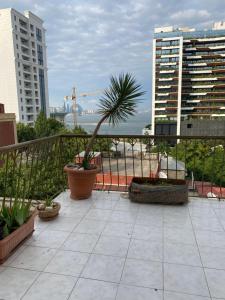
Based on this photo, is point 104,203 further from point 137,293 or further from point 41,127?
point 41,127

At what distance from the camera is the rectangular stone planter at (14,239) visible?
1.92 metres

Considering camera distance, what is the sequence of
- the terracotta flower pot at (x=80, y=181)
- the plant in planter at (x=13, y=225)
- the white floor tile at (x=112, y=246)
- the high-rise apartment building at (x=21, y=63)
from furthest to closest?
the high-rise apartment building at (x=21, y=63), the terracotta flower pot at (x=80, y=181), the white floor tile at (x=112, y=246), the plant in planter at (x=13, y=225)

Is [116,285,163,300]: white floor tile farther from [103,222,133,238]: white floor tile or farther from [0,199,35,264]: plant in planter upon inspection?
[0,199,35,264]: plant in planter

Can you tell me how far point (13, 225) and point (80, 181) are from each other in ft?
4.21

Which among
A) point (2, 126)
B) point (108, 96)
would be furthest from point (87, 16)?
point (2, 126)

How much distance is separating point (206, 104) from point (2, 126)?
4872 cm

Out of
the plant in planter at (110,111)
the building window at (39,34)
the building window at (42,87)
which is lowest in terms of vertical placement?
the plant in planter at (110,111)

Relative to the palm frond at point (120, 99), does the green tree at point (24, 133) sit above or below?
below

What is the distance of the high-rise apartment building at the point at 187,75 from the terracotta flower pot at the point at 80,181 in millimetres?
50728

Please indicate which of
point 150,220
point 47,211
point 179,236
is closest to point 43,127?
point 47,211

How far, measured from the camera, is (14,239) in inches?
81.0

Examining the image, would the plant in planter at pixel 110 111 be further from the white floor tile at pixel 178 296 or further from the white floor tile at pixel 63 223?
the white floor tile at pixel 178 296

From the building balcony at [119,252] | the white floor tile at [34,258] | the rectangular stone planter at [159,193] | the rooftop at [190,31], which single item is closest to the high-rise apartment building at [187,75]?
the rooftop at [190,31]

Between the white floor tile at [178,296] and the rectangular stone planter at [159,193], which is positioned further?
the rectangular stone planter at [159,193]
